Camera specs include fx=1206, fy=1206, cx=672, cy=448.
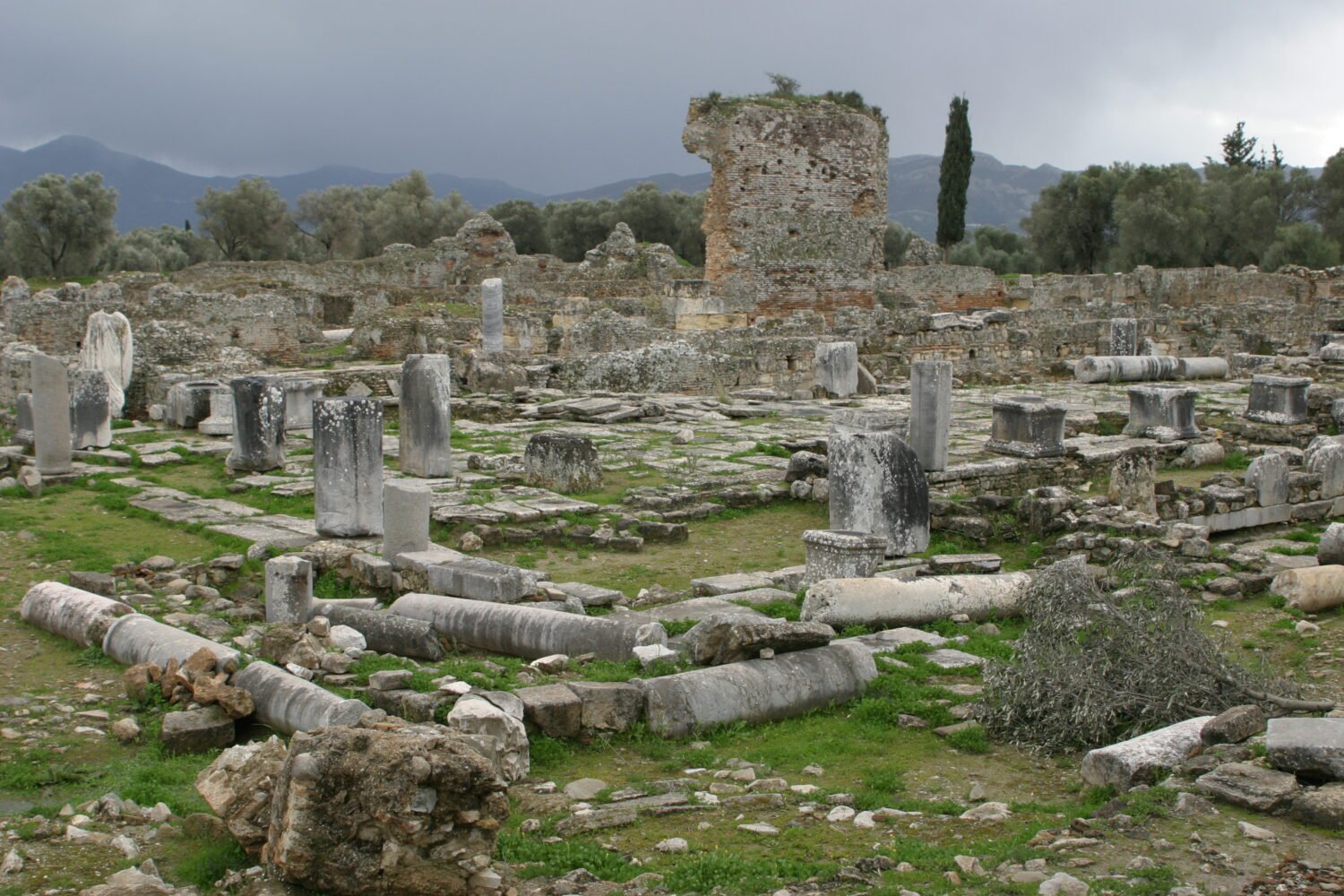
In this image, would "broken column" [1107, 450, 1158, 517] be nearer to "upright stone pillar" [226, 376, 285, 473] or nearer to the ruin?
the ruin

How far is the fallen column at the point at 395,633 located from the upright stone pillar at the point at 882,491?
4.06 m

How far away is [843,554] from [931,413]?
15.1 feet

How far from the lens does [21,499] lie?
12.3 m

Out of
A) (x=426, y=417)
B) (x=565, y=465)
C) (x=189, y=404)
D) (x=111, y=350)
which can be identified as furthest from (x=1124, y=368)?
(x=111, y=350)

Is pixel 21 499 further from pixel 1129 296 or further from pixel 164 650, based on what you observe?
pixel 1129 296

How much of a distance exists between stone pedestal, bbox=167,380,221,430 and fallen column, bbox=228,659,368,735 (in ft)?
38.1

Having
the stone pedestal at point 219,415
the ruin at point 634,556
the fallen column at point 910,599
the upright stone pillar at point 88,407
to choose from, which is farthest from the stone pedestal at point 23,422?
the fallen column at point 910,599

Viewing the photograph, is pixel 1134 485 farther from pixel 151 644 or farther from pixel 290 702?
pixel 151 644

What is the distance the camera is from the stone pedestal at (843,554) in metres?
8.83

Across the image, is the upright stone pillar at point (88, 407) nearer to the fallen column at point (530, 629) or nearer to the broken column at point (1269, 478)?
the fallen column at point (530, 629)

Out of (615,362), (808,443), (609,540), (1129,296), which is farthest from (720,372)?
(1129,296)

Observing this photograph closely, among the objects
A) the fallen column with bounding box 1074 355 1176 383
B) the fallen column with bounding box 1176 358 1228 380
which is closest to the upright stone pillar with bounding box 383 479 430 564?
the fallen column with bounding box 1074 355 1176 383

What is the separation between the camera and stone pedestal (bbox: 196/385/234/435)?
1656 centimetres

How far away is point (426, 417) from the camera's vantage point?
13.0 metres
